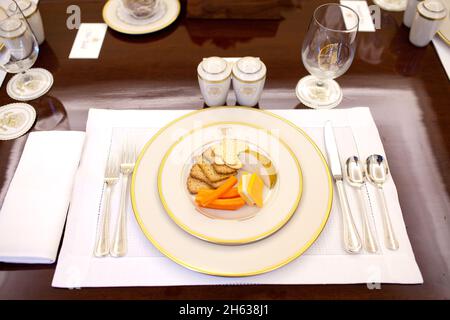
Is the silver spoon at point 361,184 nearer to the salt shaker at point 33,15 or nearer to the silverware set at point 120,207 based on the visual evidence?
the silverware set at point 120,207

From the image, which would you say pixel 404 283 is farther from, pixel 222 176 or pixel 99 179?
pixel 99 179

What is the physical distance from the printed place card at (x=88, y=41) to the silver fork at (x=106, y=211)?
1.10 feet

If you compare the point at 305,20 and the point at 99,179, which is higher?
the point at 305,20

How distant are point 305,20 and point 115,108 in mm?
526

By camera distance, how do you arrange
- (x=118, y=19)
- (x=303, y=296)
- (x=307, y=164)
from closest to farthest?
1. (x=303, y=296)
2. (x=307, y=164)
3. (x=118, y=19)

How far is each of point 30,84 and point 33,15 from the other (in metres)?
0.16

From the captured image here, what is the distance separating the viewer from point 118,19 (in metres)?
0.97

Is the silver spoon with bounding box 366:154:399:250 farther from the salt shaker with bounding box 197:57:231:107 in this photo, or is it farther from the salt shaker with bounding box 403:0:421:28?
the salt shaker with bounding box 403:0:421:28

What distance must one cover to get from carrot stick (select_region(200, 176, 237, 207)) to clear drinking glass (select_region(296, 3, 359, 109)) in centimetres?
27

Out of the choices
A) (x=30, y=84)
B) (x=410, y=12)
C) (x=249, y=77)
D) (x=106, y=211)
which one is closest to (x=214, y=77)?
(x=249, y=77)

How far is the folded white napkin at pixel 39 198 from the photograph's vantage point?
1.94ft

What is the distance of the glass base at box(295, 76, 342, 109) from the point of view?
2.64 ft

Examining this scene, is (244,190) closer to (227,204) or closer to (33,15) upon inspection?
(227,204)
